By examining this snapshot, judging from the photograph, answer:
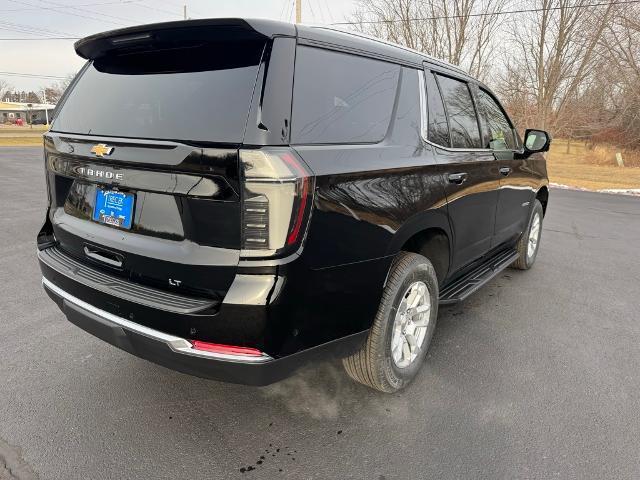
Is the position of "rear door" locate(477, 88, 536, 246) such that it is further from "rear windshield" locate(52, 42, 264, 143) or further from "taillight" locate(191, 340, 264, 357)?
"taillight" locate(191, 340, 264, 357)

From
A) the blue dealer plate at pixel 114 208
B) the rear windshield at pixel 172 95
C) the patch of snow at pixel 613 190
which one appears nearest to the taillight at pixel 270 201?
the rear windshield at pixel 172 95

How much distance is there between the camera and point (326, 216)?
1.99 m

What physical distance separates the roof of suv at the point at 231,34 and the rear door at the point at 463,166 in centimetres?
47

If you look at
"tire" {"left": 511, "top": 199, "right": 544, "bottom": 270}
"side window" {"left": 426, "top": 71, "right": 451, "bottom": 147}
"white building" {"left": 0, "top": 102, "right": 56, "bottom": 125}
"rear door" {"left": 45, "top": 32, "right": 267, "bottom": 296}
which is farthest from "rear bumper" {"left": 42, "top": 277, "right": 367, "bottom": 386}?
"white building" {"left": 0, "top": 102, "right": 56, "bottom": 125}

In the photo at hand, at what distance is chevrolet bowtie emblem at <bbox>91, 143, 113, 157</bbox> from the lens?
7.09 ft

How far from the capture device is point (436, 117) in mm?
2990

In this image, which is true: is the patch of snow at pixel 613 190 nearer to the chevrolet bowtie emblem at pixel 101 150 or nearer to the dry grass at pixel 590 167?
the dry grass at pixel 590 167

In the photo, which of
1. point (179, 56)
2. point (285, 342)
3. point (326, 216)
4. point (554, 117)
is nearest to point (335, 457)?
point (285, 342)

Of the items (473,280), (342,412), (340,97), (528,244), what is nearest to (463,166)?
(473,280)

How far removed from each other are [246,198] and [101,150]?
2.85 feet

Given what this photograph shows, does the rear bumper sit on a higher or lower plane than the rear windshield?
lower

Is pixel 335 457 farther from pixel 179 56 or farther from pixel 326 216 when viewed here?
pixel 179 56

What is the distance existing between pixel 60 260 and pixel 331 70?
69.3 inches

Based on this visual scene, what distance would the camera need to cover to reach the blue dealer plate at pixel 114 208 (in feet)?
7.09
